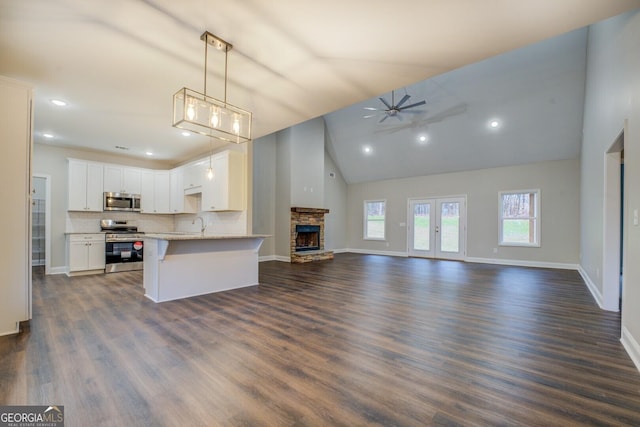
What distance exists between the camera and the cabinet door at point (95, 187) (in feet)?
20.8

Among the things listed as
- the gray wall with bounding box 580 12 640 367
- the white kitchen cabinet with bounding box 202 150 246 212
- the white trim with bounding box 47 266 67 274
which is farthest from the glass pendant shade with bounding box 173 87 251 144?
the white trim with bounding box 47 266 67 274

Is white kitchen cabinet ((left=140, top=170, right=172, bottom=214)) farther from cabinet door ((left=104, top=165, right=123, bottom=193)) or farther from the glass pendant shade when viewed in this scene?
the glass pendant shade

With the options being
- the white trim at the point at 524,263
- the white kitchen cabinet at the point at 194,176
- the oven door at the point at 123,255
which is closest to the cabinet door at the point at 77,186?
the oven door at the point at 123,255

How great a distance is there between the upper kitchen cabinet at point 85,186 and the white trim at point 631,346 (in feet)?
28.1

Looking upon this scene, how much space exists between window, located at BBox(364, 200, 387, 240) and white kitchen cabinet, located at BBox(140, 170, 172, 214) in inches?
255

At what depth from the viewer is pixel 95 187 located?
6.41 meters

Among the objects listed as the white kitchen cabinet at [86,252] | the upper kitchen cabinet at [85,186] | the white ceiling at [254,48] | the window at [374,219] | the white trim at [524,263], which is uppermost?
the white ceiling at [254,48]

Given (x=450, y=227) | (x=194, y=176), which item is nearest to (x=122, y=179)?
(x=194, y=176)

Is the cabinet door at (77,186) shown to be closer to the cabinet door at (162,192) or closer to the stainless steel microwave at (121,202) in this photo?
the stainless steel microwave at (121,202)

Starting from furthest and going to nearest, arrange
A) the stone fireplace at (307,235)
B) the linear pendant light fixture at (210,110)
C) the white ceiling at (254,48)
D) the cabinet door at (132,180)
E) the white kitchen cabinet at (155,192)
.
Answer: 1. the stone fireplace at (307,235)
2. the white kitchen cabinet at (155,192)
3. the cabinet door at (132,180)
4. the linear pendant light fixture at (210,110)
5. the white ceiling at (254,48)

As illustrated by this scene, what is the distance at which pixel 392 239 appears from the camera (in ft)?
33.0

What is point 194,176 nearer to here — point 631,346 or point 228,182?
point 228,182

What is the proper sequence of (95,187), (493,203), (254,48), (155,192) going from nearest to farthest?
(254,48), (95,187), (155,192), (493,203)

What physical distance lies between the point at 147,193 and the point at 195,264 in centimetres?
384
